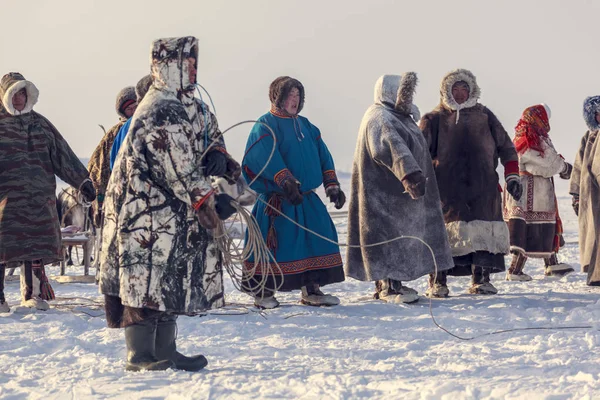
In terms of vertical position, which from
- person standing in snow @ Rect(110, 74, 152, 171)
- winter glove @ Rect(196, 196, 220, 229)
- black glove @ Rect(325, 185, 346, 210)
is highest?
person standing in snow @ Rect(110, 74, 152, 171)

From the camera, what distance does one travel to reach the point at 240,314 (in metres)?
7.43

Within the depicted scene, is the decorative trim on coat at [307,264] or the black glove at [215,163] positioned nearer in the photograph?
the black glove at [215,163]

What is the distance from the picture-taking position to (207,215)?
490cm

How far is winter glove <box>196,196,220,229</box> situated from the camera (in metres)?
4.90

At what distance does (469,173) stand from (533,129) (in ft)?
7.19

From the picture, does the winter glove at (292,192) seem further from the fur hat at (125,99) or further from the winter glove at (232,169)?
the winter glove at (232,169)

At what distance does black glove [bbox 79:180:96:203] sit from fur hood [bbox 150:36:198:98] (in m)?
2.84

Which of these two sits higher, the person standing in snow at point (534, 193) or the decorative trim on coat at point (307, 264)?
the person standing in snow at point (534, 193)

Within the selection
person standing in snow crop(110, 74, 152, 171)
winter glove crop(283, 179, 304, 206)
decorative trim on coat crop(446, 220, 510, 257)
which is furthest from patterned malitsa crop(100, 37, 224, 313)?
decorative trim on coat crop(446, 220, 510, 257)

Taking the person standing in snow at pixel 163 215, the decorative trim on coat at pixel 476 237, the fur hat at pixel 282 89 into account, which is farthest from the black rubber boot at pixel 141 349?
the decorative trim on coat at pixel 476 237

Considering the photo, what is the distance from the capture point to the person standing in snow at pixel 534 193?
10219 millimetres

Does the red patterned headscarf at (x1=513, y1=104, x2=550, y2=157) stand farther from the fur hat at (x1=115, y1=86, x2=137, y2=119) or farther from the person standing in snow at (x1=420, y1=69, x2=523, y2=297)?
the fur hat at (x1=115, y1=86, x2=137, y2=119)

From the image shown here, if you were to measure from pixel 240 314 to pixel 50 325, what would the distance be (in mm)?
1415

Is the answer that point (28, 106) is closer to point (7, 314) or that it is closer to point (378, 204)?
point (7, 314)
